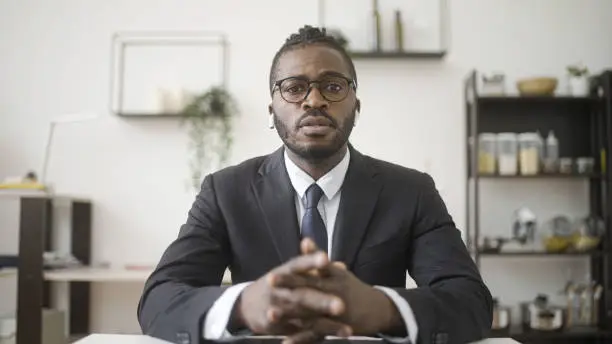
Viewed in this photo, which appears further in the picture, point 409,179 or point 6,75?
point 6,75

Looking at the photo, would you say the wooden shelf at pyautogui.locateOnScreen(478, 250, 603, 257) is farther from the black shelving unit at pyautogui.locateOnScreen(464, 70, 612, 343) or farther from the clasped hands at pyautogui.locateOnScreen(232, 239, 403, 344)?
the clasped hands at pyautogui.locateOnScreen(232, 239, 403, 344)

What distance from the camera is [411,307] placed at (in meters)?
1.17

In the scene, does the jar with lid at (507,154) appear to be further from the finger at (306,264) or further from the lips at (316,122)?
the finger at (306,264)

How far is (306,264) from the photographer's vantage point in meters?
1.01

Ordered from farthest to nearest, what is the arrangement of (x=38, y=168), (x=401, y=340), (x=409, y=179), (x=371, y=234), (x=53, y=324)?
(x=38, y=168), (x=53, y=324), (x=409, y=179), (x=371, y=234), (x=401, y=340)

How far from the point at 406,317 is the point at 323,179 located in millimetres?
558

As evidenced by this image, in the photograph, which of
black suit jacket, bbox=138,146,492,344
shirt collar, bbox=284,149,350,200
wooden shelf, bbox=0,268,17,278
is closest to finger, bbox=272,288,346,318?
black suit jacket, bbox=138,146,492,344

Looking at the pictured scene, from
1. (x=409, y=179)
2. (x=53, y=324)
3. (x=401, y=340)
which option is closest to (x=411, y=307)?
(x=401, y=340)

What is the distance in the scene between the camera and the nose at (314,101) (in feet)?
4.96

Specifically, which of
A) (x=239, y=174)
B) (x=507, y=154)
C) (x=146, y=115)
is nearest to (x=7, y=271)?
(x=146, y=115)

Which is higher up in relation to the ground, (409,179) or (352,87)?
(352,87)

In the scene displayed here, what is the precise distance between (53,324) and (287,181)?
221 centimetres

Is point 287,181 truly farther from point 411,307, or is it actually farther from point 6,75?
point 6,75

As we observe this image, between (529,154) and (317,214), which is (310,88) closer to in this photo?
(317,214)
